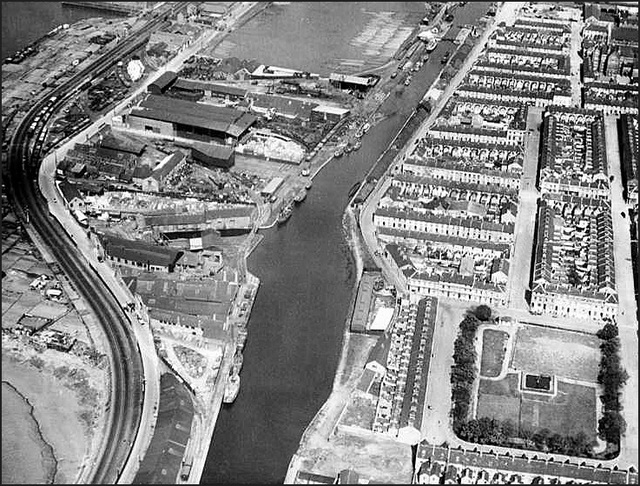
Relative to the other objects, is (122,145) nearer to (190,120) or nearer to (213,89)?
(190,120)

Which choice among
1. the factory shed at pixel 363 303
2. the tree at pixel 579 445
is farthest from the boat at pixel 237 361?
the tree at pixel 579 445

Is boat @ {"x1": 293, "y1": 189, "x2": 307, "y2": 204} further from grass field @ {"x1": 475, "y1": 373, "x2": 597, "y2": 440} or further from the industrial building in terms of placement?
grass field @ {"x1": 475, "y1": 373, "x2": 597, "y2": 440}

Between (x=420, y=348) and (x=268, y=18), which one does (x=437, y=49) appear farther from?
(x=420, y=348)

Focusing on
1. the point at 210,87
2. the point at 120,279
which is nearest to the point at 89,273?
the point at 120,279

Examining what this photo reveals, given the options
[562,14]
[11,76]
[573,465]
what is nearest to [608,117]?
[562,14]

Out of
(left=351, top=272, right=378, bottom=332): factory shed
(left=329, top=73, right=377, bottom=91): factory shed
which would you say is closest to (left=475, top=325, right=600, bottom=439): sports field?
(left=351, top=272, right=378, bottom=332): factory shed
